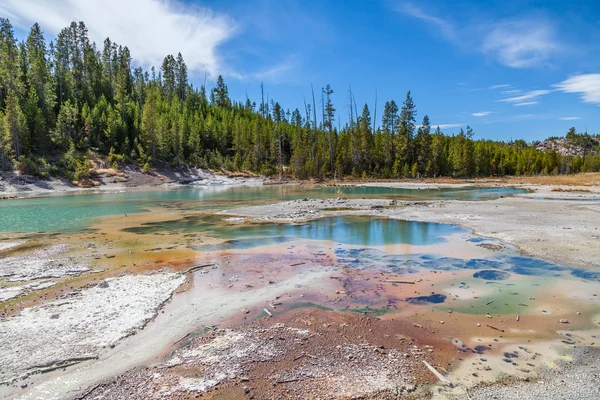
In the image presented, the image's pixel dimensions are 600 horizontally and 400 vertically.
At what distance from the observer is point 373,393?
4895mm

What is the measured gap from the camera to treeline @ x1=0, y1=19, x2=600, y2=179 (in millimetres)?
63156

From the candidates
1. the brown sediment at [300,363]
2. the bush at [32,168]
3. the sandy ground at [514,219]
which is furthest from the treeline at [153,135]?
the brown sediment at [300,363]

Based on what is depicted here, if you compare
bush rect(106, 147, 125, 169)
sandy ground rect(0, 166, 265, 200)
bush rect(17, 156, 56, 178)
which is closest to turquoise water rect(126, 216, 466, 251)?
sandy ground rect(0, 166, 265, 200)

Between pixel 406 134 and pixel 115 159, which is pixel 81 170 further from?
pixel 406 134

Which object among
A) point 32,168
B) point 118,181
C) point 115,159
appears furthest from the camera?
point 115,159

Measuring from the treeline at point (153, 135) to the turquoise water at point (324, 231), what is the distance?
157 ft

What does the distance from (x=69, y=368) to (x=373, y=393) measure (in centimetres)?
485

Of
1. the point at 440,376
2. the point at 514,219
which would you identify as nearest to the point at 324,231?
the point at 514,219

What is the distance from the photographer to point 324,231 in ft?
61.6

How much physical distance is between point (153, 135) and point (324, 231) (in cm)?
6284

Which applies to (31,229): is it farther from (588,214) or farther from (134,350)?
(588,214)

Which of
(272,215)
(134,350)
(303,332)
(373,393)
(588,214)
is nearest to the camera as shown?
(373,393)

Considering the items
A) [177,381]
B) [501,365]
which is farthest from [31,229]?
[501,365]

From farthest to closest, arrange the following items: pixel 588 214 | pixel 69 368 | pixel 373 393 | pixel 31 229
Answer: pixel 588 214, pixel 31 229, pixel 69 368, pixel 373 393
